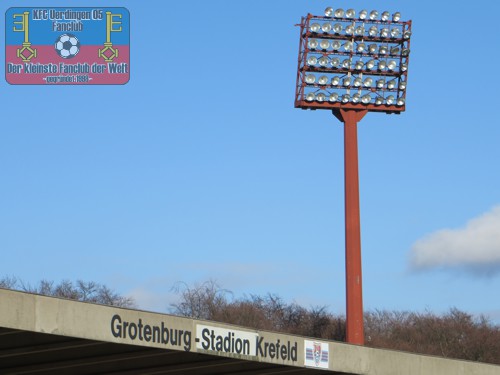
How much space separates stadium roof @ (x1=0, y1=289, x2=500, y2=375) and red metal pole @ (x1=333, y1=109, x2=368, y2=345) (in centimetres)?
1631

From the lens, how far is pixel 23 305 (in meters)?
19.1

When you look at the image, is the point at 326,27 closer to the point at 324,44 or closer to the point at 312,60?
the point at 324,44

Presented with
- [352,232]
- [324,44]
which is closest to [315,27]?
[324,44]

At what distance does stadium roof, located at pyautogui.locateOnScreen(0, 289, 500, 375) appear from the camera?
64.6 feet

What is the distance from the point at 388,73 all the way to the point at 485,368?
20.1 m

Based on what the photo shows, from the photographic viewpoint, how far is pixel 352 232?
153 feet

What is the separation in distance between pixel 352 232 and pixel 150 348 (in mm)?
24632

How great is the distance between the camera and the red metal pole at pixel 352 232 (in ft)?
150

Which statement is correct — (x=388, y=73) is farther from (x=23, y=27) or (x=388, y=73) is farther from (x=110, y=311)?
(x=110, y=311)

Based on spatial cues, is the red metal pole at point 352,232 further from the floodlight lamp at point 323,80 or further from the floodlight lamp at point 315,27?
the floodlight lamp at point 315,27

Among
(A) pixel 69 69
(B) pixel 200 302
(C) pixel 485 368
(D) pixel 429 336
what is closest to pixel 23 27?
(A) pixel 69 69

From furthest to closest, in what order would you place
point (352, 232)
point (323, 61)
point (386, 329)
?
point (386, 329)
point (323, 61)
point (352, 232)

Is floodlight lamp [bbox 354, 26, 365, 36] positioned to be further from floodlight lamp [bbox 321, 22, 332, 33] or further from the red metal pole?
the red metal pole

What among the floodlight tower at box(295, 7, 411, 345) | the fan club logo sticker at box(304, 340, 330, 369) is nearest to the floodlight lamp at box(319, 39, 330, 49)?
the floodlight tower at box(295, 7, 411, 345)
